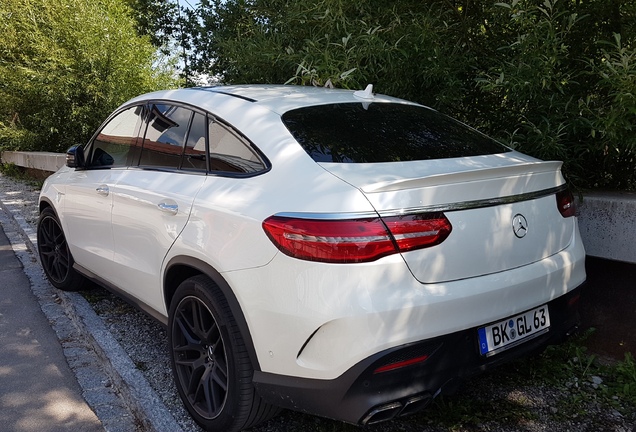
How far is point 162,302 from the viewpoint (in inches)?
129

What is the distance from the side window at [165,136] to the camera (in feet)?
11.0

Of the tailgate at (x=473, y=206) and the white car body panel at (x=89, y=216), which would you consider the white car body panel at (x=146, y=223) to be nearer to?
the white car body panel at (x=89, y=216)

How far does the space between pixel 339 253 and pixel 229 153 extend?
3.24ft

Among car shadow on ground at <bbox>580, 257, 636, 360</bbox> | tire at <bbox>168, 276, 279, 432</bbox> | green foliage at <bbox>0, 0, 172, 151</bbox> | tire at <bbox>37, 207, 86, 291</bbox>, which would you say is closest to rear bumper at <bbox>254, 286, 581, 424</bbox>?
tire at <bbox>168, 276, 279, 432</bbox>

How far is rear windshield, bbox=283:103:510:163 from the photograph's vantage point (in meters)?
2.69

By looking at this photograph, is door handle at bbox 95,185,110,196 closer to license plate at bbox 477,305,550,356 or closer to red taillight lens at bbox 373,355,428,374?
red taillight lens at bbox 373,355,428,374

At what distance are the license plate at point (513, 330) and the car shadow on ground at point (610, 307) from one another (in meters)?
0.99

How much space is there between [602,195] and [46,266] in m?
4.55

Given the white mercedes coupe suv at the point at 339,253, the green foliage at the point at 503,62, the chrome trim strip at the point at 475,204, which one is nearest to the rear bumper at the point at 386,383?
the white mercedes coupe suv at the point at 339,253

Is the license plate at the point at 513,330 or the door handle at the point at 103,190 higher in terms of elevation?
the door handle at the point at 103,190

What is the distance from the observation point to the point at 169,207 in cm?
306

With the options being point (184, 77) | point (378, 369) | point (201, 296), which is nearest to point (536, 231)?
point (378, 369)

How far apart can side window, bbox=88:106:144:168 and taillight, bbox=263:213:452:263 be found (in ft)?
6.52

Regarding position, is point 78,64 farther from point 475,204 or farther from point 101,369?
point 475,204
